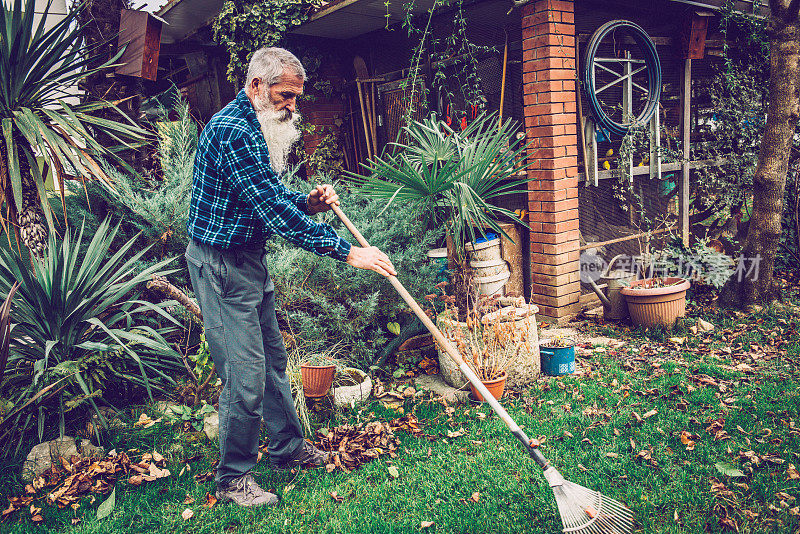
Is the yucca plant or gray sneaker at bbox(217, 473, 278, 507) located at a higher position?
the yucca plant

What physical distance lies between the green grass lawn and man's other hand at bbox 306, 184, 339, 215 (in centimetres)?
148

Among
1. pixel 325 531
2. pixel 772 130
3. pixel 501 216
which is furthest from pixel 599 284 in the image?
pixel 325 531

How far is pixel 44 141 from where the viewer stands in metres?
3.99

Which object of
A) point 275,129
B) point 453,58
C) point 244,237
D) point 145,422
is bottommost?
point 145,422

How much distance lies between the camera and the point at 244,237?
2.69 m

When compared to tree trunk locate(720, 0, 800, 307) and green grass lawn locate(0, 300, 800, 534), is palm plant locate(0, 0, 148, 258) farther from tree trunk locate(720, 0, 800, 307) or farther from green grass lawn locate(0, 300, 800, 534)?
tree trunk locate(720, 0, 800, 307)

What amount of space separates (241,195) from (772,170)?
17.5 feet

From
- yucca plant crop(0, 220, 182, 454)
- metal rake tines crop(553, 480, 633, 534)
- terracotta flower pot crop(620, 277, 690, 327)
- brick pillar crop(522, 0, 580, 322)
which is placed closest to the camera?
metal rake tines crop(553, 480, 633, 534)

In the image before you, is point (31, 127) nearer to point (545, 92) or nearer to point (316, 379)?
point (316, 379)

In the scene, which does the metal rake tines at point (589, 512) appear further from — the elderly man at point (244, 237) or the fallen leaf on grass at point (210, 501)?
the fallen leaf on grass at point (210, 501)

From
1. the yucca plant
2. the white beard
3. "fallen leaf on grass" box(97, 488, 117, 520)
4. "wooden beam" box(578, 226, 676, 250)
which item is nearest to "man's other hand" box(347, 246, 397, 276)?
the white beard

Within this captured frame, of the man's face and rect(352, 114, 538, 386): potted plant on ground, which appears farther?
rect(352, 114, 538, 386): potted plant on ground

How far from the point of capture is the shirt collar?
2.66 m

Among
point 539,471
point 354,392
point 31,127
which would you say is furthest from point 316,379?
point 31,127
